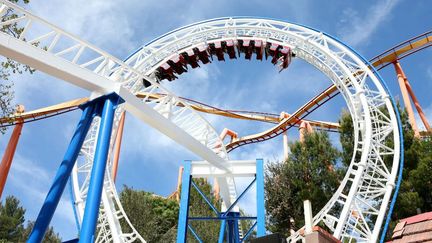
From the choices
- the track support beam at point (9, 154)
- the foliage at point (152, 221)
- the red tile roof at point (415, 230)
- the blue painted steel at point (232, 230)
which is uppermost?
the track support beam at point (9, 154)

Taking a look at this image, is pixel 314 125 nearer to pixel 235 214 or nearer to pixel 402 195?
pixel 402 195

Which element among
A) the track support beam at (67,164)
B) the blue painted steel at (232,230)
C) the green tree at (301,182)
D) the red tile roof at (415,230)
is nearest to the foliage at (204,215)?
the green tree at (301,182)

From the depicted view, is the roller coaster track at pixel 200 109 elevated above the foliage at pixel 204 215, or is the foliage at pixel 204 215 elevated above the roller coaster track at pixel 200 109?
the roller coaster track at pixel 200 109

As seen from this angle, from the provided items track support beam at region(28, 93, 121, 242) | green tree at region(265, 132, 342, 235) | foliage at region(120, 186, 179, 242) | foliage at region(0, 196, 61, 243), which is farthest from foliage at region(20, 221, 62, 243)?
track support beam at region(28, 93, 121, 242)

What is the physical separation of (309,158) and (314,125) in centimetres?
504

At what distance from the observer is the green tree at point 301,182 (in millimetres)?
16188

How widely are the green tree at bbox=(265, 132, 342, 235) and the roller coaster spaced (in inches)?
47.4

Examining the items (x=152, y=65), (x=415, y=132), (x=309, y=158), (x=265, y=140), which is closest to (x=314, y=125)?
(x=265, y=140)

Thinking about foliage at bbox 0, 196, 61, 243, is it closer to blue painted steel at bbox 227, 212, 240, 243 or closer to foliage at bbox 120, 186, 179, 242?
foliage at bbox 120, 186, 179, 242

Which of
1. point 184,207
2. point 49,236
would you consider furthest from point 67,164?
point 49,236

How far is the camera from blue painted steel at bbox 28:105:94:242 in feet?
18.5

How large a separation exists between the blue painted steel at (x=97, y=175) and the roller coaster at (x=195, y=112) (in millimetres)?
16

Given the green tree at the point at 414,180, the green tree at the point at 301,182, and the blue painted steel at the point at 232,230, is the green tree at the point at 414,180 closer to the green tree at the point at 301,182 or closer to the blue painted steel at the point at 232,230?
the green tree at the point at 301,182

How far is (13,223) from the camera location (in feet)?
95.0
